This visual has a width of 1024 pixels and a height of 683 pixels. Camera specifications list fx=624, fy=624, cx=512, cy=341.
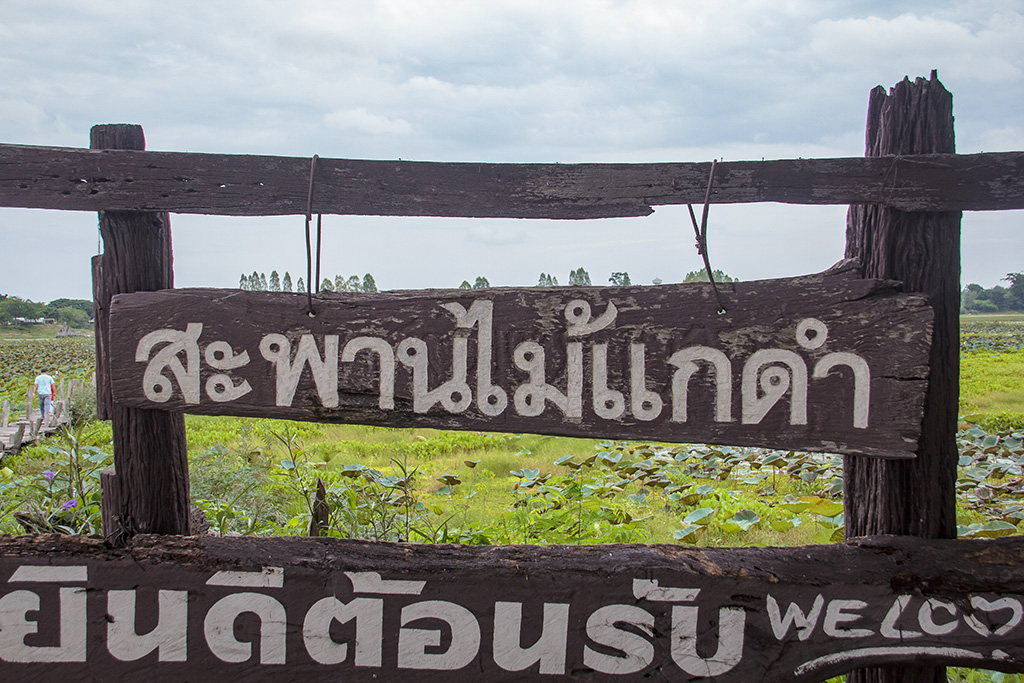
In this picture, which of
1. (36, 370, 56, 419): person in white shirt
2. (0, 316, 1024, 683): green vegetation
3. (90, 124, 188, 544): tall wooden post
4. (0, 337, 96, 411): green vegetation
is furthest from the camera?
(0, 337, 96, 411): green vegetation

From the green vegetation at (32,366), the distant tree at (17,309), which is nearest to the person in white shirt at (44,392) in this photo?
the green vegetation at (32,366)

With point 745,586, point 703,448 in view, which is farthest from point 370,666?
point 703,448

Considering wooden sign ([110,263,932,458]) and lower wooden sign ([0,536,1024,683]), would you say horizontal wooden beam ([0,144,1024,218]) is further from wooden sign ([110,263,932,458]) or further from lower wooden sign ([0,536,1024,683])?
lower wooden sign ([0,536,1024,683])

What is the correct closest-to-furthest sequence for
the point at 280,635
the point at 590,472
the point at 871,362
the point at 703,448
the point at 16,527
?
1. the point at 871,362
2. the point at 280,635
3. the point at 16,527
4. the point at 590,472
5. the point at 703,448

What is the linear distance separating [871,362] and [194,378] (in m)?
1.98

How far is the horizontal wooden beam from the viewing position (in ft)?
5.91

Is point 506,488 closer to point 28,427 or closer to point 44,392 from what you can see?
point 28,427

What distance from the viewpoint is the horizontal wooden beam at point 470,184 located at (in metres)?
1.80

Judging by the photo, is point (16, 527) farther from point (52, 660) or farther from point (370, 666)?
point (370, 666)

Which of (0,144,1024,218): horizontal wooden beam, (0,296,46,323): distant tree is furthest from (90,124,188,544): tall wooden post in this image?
(0,296,46,323): distant tree

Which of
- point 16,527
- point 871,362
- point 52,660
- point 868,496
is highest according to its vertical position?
point 871,362

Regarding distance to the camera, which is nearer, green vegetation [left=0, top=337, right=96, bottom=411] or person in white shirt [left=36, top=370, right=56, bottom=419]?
person in white shirt [left=36, top=370, right=56, bottom=419]

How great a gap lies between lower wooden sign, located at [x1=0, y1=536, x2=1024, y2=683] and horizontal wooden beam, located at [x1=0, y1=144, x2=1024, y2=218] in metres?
1.02

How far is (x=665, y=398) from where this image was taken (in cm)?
179
